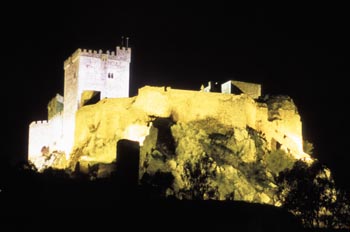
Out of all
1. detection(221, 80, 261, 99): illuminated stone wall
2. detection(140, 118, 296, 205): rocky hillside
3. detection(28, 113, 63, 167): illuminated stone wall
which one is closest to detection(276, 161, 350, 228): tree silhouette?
detection(140, 118, 296, 205): rocky hillside

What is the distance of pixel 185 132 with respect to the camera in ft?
148

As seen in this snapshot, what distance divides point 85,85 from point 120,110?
511cm

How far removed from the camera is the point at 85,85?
49.7 metres

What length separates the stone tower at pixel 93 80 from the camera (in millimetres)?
49562

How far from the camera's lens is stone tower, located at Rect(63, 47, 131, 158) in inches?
1951

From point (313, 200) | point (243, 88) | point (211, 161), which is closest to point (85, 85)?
point (211, 161)

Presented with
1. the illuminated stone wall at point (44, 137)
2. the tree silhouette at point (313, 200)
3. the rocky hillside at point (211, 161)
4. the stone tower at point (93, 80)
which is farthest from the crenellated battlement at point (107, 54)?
the tree silhouette at point (313, 200)

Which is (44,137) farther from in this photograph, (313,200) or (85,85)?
(313,200)

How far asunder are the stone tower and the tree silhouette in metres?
14.7

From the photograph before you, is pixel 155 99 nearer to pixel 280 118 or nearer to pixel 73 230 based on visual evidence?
pixel 280 118

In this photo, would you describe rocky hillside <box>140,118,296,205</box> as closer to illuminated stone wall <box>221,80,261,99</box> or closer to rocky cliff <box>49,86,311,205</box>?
rocky cliff <box>49,86,311,205</box>

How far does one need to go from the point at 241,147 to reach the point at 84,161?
33.7ft

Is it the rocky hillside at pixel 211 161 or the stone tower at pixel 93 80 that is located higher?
the stone tower at pixel 93 80

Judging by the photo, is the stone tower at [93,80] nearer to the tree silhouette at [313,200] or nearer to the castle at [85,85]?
the castle at [85,85]
